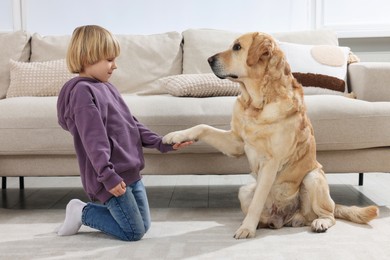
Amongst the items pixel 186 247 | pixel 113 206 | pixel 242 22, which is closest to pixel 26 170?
pixel 113 206

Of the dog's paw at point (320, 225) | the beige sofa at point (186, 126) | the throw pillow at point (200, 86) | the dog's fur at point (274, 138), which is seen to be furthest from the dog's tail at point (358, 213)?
the throw pillow at point (200, 86)

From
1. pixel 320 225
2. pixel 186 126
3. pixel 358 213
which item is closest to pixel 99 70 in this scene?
pixel 186 126

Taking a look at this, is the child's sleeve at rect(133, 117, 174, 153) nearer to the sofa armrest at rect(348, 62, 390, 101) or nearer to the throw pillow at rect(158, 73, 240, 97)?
the throw pillow at rect(158, 73, 240, 97)

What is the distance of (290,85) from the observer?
2.36 m

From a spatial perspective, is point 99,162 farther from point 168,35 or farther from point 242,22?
point 242,22

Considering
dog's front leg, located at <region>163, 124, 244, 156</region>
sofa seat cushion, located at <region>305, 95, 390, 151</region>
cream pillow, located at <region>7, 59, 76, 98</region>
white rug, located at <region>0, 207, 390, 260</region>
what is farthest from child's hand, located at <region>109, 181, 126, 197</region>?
cream pillow, located at <region>7, 59, 76, 98</region>

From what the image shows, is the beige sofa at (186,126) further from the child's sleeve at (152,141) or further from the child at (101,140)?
the child at (101,140)

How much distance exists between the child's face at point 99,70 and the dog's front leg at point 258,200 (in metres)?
0.73

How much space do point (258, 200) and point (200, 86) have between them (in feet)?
2.66

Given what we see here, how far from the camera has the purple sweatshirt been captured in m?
2.10

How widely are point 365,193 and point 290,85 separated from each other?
1140 millimetres

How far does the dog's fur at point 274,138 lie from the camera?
2.31 meters

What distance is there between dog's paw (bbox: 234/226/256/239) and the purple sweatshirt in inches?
17.9

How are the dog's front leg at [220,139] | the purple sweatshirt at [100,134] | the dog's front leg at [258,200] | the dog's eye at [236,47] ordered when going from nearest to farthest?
the purple sweatshirt at [100,134]
the dog's front leg at [258,200]
the dog's eye at [236,47]
the dog's front leg at [220,139]
